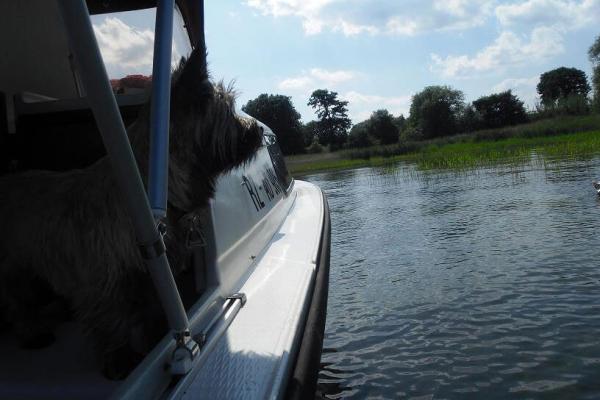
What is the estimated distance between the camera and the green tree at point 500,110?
66.2 metres

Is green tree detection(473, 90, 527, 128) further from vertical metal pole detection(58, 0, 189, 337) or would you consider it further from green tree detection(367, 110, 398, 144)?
vertical metal pole detection(58, 0, 189, 337)

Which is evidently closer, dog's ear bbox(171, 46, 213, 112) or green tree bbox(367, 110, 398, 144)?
dog's ear bbox(171, 46, 213, 112)

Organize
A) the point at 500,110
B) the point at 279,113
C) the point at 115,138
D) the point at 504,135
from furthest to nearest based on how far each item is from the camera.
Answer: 1. the point at 500,110
2. the point at 279,113
3. the point at 504,135
4. the point at 115,138

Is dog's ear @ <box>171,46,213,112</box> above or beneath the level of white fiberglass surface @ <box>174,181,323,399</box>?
above

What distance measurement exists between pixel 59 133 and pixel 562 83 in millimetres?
88904

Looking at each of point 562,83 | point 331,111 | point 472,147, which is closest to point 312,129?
point 331,111

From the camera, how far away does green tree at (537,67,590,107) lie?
78875 mm

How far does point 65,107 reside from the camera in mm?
3311

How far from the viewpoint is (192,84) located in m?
2.35

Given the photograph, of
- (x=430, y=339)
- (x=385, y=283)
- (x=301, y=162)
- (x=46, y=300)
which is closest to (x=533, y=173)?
(x=385, y=283)

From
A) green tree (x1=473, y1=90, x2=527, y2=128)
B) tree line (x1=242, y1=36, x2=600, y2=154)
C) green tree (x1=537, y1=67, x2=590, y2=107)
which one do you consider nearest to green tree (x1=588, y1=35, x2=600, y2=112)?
tree line (x1=242, y1=36, x2=600, y2=154)

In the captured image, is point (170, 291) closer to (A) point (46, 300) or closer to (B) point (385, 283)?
(A) point (46, 300)

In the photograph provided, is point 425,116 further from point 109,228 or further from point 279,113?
point 109,228

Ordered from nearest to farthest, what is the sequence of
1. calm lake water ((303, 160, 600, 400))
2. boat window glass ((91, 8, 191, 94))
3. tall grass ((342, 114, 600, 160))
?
calm lake water ((303, 160, 600, 400)) < boat window glass ((91, 8, 191, 94)) < tall grass ((342, 114, 600, 160))
